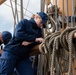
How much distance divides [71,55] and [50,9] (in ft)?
7.86

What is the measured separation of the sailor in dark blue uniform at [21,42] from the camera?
8.95 feet

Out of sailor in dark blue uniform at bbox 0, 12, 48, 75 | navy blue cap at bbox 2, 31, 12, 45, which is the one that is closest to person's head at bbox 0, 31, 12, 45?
navy blue cap at bbox 2, 31, 12, 45

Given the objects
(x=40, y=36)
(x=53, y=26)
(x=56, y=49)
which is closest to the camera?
(x=56, y=49)

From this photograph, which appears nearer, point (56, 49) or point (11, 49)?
point (56, 49)

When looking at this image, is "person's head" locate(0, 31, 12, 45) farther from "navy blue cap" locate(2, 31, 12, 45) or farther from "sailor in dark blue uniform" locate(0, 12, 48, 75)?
"sailor in dark blue uniform" locate(0, 12, 48, 75)

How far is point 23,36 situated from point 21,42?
9cm

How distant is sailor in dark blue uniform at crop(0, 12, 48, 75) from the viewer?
2729mm

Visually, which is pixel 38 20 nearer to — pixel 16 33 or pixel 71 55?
pixel 16 33

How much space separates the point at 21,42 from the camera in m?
2.79

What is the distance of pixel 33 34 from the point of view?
2.78m

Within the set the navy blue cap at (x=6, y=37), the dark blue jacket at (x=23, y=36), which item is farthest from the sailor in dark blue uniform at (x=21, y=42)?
the navy blue cap at (x=6, y=37)

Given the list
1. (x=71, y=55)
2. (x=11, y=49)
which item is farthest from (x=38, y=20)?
(x=71, y=55)

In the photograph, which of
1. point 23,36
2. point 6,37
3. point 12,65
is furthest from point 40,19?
point 6,37

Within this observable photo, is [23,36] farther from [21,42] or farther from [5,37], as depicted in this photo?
[5,37]
